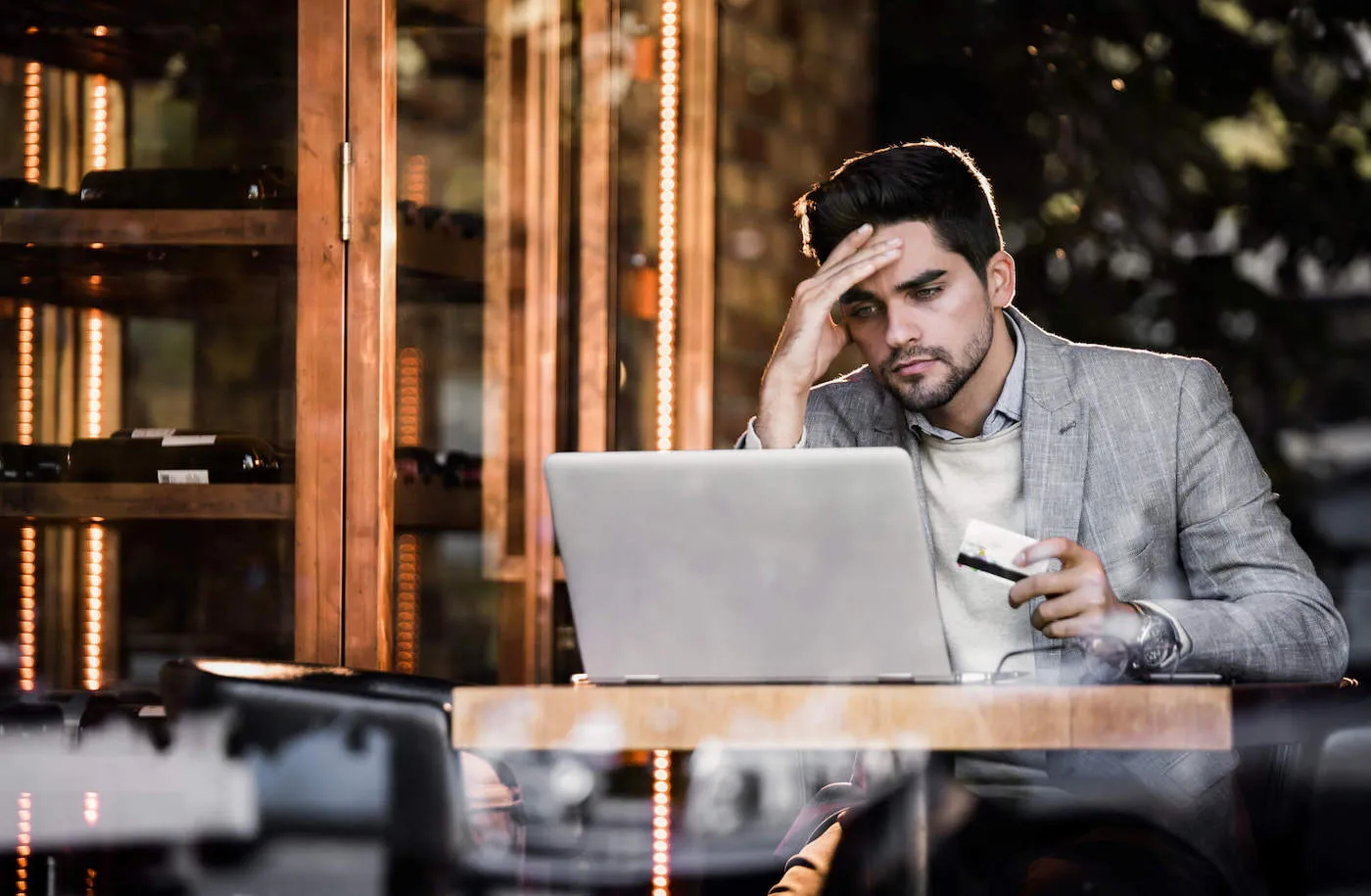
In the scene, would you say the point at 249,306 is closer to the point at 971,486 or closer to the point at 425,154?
the point at 425,154

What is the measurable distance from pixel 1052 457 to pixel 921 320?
0.78ft

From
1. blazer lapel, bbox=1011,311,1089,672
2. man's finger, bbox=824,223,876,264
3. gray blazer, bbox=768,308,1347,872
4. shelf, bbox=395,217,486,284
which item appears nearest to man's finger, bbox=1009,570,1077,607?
gray blazer, bbox=768,308,1347,872

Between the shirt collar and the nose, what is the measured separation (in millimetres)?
98

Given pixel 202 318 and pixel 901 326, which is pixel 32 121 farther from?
pixel 901 326

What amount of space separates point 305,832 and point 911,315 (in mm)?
915

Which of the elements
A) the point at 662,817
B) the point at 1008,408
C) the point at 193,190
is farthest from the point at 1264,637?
the point at 193,190

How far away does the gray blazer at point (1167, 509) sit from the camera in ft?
4.88

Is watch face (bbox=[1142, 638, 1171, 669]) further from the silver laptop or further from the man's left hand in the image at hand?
the silver laptop

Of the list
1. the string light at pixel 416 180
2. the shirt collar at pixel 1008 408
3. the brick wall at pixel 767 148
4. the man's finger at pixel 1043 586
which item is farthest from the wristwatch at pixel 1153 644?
the brick wall at pixel 767 148

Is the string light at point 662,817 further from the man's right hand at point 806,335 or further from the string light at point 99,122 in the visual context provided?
the string light at point 99,122

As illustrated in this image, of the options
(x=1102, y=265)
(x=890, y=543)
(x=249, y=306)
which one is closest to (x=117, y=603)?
(x=249, y=306)

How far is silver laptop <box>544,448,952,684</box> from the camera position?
1.17 metres

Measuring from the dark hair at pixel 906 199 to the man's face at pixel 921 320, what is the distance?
0.02 meters

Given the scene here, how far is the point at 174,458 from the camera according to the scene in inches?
81.1
